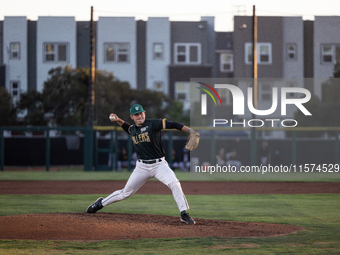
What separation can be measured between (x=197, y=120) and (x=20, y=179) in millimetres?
17327

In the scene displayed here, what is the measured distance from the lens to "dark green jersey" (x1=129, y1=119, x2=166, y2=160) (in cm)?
754

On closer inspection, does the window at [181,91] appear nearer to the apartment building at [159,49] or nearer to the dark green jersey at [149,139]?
the apartment building at [159,49]

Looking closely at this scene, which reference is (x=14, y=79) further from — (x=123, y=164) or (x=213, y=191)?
(x=213, y=191)

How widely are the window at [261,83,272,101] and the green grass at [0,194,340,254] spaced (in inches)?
787

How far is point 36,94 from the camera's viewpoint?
30250 mm

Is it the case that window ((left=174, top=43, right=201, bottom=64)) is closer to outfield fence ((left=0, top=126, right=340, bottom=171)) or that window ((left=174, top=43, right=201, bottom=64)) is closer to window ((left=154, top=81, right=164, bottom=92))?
window ((left=154, top=81, right=164, bottom=92))

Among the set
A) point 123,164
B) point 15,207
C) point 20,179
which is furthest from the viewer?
point 123,164

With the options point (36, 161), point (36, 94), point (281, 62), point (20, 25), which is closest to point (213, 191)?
point (36, 161)

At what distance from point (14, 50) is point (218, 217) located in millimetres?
29200

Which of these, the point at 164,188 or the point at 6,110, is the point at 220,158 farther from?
the point at 6,110

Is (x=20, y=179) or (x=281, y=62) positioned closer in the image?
(x=20, y=179)

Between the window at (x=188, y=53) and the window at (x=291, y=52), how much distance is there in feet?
20.9

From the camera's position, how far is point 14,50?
1359 inches

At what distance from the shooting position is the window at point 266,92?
32.5m
